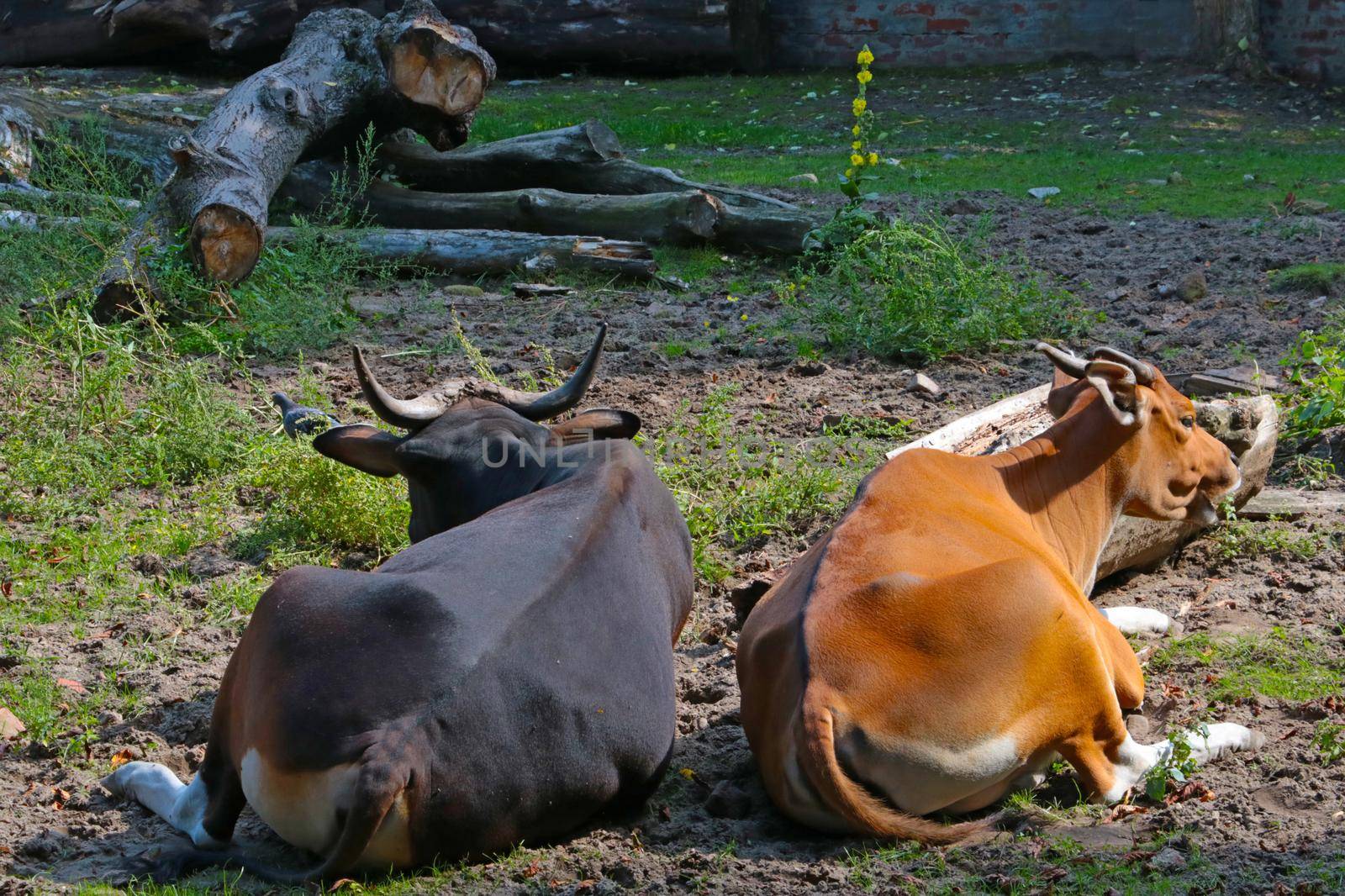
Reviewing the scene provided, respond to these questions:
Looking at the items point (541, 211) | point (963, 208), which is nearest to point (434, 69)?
point (541, 211)

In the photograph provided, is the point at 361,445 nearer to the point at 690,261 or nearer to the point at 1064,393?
the point at 1064,393

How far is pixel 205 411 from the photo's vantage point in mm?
6758

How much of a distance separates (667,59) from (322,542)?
39.8 feet

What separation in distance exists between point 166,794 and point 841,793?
1.91 meters

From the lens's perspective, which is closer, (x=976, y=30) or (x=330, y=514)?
(x=330, y=514)

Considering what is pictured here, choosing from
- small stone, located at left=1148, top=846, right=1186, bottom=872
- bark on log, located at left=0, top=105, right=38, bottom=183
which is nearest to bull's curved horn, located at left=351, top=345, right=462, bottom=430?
small stone, located at left=1148, top=846, right=1186, bottom=872

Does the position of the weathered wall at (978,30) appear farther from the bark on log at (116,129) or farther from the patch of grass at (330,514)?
the patch of grass at (330,514)

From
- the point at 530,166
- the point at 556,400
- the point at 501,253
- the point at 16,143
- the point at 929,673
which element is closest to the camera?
the point at 929,673

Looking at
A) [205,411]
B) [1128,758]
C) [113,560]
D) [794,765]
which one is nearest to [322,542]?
[113,560]

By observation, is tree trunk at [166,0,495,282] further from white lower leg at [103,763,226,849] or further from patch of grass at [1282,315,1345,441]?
patch of grass at [1282,315,1345,441]

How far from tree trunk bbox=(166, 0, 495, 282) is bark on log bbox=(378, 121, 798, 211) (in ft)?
0.79

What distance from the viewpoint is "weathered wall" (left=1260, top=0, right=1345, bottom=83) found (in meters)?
15.0

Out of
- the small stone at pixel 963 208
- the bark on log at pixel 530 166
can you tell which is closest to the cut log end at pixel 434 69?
the bark on log at pixel 530 166

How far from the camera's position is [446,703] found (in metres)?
3.49
